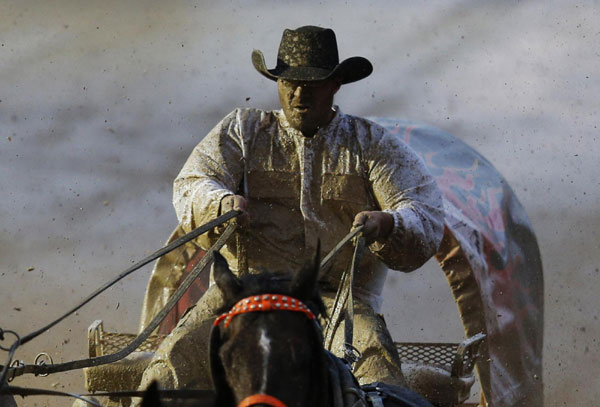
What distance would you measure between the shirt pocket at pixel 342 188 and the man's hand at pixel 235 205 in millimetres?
534

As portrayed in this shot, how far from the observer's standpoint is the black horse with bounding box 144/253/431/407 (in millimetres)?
2742

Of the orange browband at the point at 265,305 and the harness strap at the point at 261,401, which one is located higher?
the orange browband at the point at 265,305

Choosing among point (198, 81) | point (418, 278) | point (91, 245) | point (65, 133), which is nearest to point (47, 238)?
point (91, 245)

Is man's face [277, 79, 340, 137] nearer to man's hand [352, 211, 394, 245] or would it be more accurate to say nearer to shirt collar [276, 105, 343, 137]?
shirt collar [276, 105, 343, 137]

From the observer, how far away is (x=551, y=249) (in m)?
9.20

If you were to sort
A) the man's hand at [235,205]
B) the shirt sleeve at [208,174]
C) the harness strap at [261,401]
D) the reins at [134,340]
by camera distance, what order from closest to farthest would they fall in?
1. the harness strap at [261,401]
2. the reins at [134,340]
3. the man's hand at [235,205]
4. the shirt sleeve at [208,174]

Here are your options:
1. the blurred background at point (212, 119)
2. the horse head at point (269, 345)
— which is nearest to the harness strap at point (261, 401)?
the horse head at point (269, 345)

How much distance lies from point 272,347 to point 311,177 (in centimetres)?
230

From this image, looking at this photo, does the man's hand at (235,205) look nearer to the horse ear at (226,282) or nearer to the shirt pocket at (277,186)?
the shirt pocket at (277,186)

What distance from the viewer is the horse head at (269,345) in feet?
8.98

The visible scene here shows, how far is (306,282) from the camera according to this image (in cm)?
302

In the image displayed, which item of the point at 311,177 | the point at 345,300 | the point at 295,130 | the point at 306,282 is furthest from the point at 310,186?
the point at 306,282

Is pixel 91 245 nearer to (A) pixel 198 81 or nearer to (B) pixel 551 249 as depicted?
(A) pixel 198 81

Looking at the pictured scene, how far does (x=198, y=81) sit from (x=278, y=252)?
5114 millimetres
